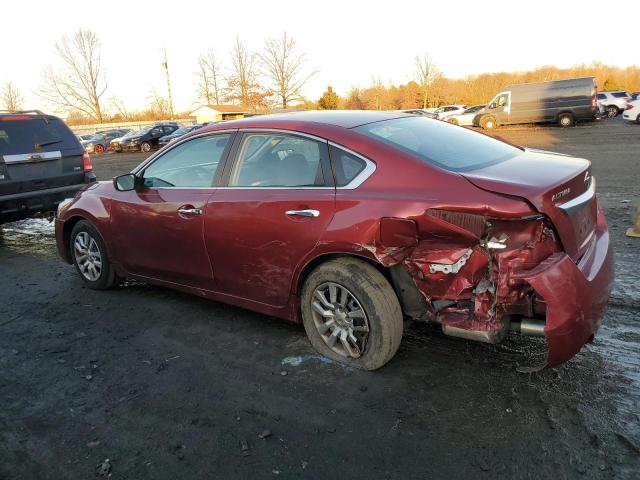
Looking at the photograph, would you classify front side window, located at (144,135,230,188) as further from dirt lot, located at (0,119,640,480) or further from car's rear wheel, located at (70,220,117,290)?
dirt lot, located at (0,119,640,480)

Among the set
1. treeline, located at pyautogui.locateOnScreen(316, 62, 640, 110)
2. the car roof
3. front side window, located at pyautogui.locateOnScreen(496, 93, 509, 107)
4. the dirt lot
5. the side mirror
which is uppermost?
treeline, located at pyautogui.locateOnScreen(316, 62, 640, 110)

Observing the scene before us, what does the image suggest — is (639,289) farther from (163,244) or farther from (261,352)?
(163,244)

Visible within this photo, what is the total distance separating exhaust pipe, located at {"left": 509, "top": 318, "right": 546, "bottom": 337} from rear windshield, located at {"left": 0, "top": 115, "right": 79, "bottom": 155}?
6.74 m

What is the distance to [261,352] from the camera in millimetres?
3584

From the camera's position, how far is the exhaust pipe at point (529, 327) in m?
2.72

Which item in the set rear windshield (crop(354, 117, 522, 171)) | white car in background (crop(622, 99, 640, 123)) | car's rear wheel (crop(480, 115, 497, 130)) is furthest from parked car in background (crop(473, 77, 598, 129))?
rear windshield (crop(354, 117, 522, 171))

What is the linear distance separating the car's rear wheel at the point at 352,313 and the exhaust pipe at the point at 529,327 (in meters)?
0.67

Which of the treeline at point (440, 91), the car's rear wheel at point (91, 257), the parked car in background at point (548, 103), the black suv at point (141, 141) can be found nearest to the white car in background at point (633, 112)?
the parked car in background at point (548, 103)

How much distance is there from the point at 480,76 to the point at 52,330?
69827 millimetres

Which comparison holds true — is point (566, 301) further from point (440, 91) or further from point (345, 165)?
point (440, 91)

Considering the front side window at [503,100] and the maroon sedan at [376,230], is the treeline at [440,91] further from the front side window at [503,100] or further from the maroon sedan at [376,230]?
the maroon sedan at [376,230]

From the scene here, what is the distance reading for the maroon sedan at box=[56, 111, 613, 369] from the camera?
2.67 m

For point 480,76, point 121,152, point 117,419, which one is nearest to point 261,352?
point 117,419

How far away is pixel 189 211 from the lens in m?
3.89
